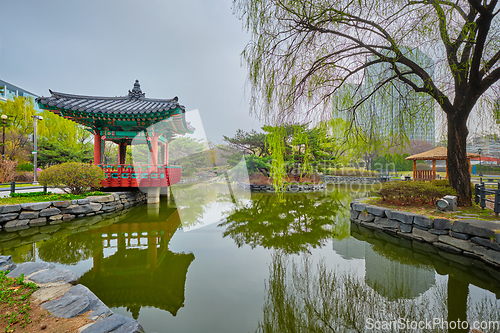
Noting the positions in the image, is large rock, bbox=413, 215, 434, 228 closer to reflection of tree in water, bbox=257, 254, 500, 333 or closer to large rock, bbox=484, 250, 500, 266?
large rock, bbox=484, 250, 500, 266

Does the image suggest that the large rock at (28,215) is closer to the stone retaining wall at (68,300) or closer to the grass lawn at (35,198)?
the grass lawn at (35,198)

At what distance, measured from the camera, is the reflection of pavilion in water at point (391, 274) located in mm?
2318

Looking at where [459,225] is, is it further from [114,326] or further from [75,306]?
[75,306]

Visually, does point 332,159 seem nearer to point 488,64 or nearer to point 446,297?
point 488,64

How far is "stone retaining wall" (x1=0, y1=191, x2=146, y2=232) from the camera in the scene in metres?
4.75

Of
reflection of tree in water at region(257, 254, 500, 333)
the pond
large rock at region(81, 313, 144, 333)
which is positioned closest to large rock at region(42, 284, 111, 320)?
large rock at region(81, 313, 144, 333)

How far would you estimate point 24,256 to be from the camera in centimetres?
327

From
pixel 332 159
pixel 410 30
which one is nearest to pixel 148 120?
pixel 410 30

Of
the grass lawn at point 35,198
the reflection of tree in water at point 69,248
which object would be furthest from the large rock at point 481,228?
the grass lawn at point 35,198

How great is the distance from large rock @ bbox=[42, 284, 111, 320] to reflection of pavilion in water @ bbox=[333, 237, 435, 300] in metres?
2.78

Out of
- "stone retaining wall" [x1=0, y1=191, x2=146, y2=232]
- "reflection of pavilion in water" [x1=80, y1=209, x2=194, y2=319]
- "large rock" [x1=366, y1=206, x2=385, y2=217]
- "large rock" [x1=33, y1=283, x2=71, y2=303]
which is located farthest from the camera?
"stone retaining wall" [x1=0, y1=191, x2=146, y2=232]

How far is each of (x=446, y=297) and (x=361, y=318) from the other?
113cm

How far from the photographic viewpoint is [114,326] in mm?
1496

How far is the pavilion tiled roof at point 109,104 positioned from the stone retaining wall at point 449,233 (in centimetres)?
675
